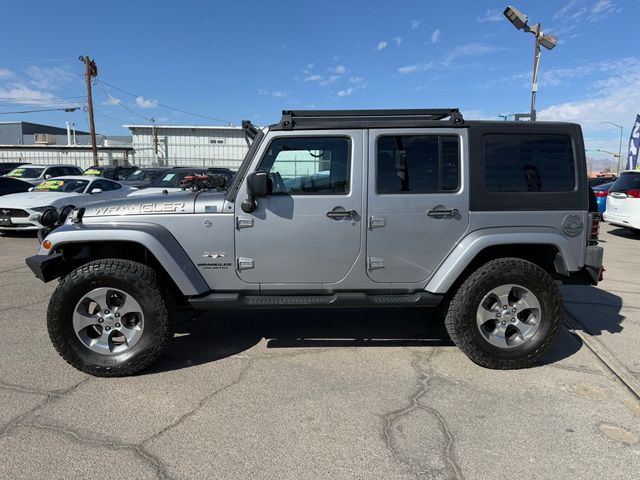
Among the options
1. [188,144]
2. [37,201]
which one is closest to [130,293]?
[37,201]

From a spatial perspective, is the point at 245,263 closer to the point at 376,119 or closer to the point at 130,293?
the point at 130,293

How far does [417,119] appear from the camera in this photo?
3930mm

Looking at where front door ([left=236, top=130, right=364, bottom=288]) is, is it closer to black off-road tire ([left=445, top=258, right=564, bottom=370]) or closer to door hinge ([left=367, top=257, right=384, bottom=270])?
door hinge ([left=367, top=257, right=384, bottom=270])

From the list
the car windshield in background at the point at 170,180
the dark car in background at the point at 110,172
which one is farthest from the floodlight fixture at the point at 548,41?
the dark car in background at the point at 110,172

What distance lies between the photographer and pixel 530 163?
3846mm

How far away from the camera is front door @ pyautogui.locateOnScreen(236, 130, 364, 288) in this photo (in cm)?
372

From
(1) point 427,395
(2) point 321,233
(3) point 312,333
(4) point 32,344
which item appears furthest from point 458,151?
(4) point 32,344

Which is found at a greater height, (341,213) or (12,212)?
(341,213)

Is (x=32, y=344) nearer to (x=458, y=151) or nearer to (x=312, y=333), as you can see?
(x=312, y=333)

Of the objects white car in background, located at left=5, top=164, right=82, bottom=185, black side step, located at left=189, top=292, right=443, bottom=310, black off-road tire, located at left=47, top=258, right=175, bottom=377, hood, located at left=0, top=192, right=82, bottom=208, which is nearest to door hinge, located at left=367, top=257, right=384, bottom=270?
black side step, located at left=189, top=292, right=443, bottom=310

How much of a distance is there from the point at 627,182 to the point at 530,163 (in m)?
9.61

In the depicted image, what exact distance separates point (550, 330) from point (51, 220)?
4.39 meters

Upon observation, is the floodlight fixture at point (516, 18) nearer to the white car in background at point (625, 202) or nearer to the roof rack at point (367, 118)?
the white car in background at point (625, 202)

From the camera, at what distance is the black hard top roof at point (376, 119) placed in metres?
3.75
